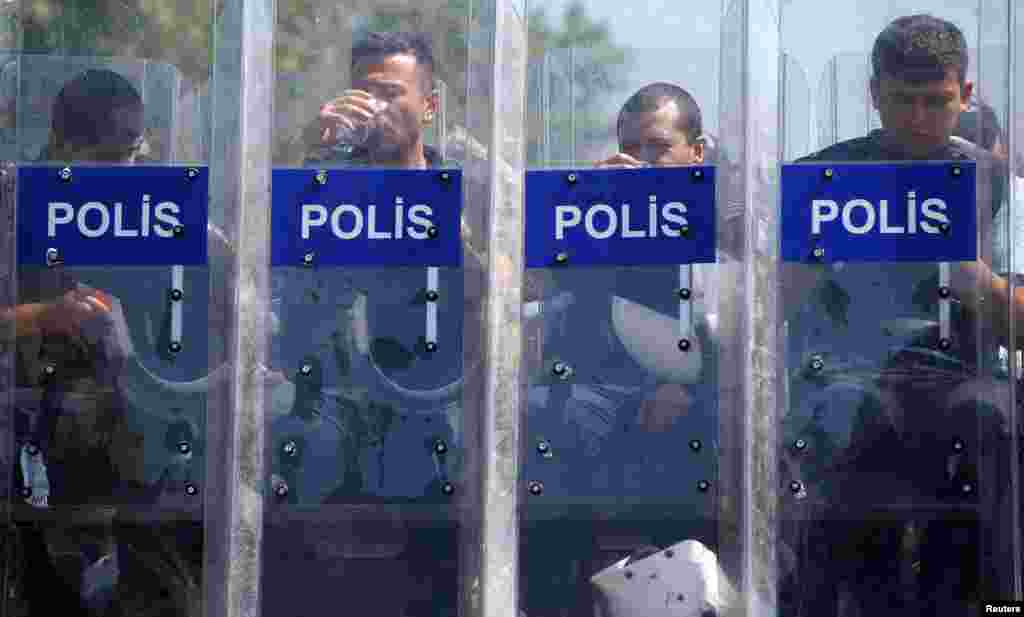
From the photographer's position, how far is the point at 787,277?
9.99 feet

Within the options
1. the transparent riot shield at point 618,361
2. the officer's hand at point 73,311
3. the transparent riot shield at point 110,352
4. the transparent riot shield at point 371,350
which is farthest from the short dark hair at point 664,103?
the officer's hand at point 73,311

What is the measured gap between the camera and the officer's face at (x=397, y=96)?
3.14m

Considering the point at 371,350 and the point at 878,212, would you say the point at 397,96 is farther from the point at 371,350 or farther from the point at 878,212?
the point at 878,212

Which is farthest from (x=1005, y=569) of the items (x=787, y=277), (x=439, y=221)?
(x=439, y=221)

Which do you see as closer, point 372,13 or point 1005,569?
point 1005,569

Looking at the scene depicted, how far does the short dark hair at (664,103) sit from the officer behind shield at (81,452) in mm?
971

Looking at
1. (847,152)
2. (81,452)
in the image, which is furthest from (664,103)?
(81,452)

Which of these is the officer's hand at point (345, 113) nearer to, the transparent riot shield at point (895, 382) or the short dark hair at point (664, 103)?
the short dark hair at point (664, 103)

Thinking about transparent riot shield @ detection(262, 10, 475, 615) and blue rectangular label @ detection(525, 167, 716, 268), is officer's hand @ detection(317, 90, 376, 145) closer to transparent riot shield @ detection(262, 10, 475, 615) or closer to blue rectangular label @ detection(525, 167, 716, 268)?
transparent riot shield @ detection(262, 10, 475, 615)

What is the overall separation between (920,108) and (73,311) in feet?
5.65

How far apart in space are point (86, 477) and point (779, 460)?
1352 mm

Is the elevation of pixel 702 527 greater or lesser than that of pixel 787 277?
lesser

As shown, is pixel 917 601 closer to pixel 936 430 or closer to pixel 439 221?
pixel 936 430

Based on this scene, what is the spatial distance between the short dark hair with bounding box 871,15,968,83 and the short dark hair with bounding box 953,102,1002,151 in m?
0.07
